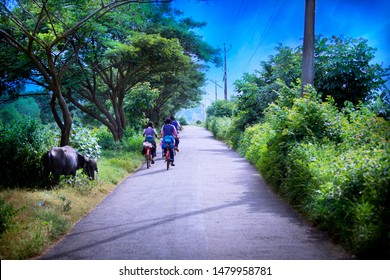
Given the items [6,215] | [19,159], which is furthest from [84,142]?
[6,215]

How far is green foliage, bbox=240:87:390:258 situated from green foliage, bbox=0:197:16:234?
4.77m

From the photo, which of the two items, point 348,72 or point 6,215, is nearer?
point 6,215

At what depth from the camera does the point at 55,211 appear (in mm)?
7043

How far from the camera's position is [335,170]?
6.27 m

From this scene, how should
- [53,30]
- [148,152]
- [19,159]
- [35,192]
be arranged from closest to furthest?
[35,192]
[19,159]
[53,30]
[148,152]

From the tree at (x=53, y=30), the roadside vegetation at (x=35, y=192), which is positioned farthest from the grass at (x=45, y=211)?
the tree at (x=53, y=30)

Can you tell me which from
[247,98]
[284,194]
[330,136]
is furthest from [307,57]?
[247,98]

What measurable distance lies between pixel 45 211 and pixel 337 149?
19.8 ft

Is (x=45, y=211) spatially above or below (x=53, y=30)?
below

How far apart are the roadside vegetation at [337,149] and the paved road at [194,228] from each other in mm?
389

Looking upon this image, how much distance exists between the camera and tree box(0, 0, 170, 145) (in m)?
9.66

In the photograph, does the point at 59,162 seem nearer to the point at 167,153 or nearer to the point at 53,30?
the point at 53,30

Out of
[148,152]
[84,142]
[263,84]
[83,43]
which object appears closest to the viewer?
[84,142]

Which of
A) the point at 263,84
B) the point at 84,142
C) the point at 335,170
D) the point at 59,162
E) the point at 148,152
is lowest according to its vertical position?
the point at 148,152
